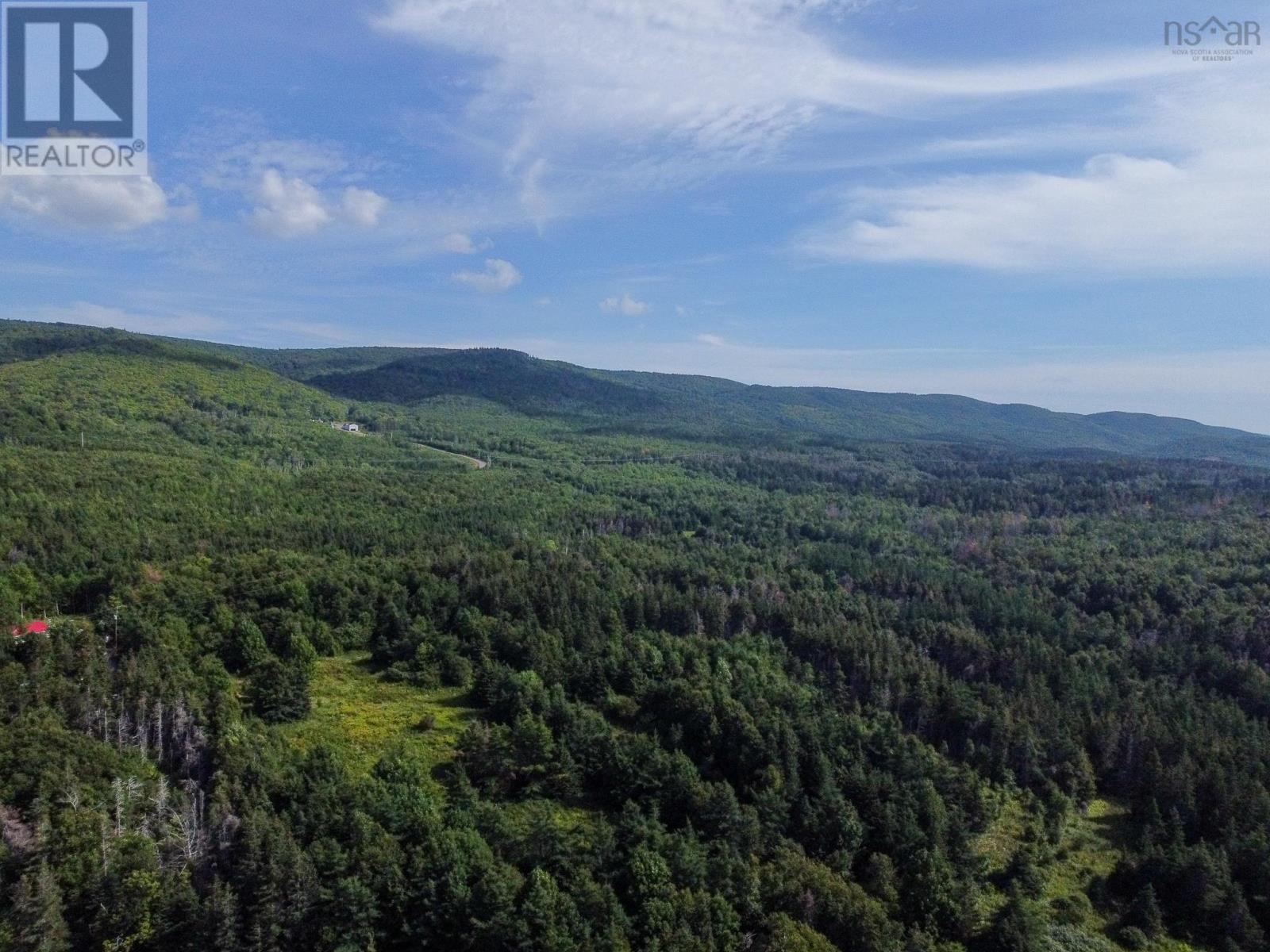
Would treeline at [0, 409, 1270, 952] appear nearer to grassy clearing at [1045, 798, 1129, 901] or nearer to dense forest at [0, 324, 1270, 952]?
dense forest at [0, 324, 1270, 952]

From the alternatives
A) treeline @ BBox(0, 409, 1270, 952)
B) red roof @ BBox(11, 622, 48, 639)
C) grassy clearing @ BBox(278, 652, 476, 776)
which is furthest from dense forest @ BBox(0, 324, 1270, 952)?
red roof @ BBox(11, 622, 48, 639)

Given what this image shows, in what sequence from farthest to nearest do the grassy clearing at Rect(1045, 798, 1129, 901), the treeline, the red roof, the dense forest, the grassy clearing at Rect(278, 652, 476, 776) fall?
the red roof → the grassy clearing at Rect(278, 652, 476, 776) → the grassy clearing at Rect(1045, 798, 1129, 901) → the dense forest → the treeline

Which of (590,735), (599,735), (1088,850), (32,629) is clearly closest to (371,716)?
(590,735)

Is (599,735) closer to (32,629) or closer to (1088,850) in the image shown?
(1088,850)

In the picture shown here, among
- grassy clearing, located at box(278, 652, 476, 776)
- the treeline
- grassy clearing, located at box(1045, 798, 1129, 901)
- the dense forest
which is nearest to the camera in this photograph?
the treeline

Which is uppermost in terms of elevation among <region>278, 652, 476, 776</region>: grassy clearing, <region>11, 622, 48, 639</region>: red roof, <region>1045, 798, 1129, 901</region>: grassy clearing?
<region>11, 622, 48, 639</region>: red roof

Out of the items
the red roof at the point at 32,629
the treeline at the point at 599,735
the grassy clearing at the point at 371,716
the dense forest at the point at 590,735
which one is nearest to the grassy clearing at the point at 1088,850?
the dense forest at the point at 590,735
